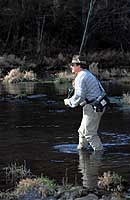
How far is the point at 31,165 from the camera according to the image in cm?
927

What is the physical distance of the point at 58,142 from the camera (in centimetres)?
1139

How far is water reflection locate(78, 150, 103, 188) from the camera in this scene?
802 cm

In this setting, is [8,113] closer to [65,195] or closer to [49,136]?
[49,136]

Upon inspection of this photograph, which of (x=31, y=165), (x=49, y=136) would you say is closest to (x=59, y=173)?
(x=31, y=165)

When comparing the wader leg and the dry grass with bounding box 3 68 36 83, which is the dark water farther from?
the dry grass with bounding box 3 68 36 83

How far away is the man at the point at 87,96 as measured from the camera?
10000 millimetres

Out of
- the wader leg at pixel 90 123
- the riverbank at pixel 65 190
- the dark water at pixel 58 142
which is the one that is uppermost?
the wader leg at pixel 90 123

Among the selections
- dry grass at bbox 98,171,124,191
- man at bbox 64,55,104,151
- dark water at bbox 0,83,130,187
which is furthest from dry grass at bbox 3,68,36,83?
dry grass at bbox 98,171,124,191

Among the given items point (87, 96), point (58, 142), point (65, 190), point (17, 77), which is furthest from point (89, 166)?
point (17, 77)

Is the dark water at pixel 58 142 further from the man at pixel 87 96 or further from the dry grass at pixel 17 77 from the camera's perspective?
the dry grass at pixel 17 77

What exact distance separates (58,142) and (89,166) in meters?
2.33

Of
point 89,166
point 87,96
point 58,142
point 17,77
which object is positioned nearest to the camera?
point 89,166

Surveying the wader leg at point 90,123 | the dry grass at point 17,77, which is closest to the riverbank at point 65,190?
the wader leg at point 90,123

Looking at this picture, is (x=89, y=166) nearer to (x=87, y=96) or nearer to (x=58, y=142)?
(x=87, y=96)
